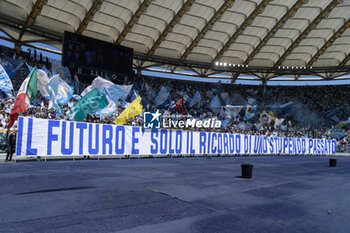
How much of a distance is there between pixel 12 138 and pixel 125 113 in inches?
291

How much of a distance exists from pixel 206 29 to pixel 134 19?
33.5 feet

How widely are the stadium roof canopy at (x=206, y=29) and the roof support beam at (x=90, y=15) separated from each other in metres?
0.12

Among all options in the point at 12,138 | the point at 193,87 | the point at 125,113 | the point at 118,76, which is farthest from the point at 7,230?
the point at 193,87

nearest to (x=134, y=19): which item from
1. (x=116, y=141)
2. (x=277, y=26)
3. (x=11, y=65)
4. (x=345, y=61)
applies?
(x=11, y=65)

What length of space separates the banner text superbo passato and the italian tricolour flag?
576 millimetres

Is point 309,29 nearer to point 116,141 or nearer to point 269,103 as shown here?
point 269,103

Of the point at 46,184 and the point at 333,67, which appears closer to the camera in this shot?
the point at 46,184

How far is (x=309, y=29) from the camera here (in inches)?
1517

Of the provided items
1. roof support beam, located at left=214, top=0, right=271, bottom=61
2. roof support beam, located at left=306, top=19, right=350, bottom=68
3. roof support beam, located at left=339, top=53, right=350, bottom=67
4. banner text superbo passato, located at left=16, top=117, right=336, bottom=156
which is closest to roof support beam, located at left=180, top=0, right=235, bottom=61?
roof support beam, located at left=214, top=0, right=271, bottom=61

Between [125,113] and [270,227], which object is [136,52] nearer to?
[125,113]

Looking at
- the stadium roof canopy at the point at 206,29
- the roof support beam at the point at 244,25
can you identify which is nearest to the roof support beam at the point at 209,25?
the stadium roof canopy at the point at 206,29

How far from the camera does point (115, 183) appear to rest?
28.6ft

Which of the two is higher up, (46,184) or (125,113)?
(125,113)

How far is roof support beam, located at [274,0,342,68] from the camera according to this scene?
34050mm
